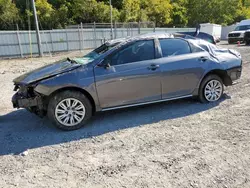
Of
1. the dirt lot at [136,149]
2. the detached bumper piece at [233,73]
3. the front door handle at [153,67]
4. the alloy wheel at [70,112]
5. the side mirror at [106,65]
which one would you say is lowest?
the dirt lot at [136,149]

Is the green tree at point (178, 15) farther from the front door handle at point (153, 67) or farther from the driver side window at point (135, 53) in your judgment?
the front door handle at point (153, 67)

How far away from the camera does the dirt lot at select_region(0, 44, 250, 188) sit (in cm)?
276

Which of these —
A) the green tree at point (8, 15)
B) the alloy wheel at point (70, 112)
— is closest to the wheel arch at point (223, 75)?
the alloy wheel at point (70, 112)

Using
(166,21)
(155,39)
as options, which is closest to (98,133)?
(155,39)

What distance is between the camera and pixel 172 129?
401 centimetres

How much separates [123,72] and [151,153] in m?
1.68

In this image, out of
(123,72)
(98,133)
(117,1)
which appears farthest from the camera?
(117,1)

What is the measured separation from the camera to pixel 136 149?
3.41 meters

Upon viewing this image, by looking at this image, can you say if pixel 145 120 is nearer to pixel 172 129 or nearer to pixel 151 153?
pixel 172 129

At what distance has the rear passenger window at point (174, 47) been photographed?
4.76 m

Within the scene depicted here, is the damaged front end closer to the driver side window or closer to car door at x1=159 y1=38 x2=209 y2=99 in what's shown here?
the driver side window

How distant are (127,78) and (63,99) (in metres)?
1.23

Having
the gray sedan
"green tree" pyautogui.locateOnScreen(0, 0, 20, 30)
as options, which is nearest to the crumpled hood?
the gray sedan

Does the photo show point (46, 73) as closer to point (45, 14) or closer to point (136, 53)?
point (136, 53)
